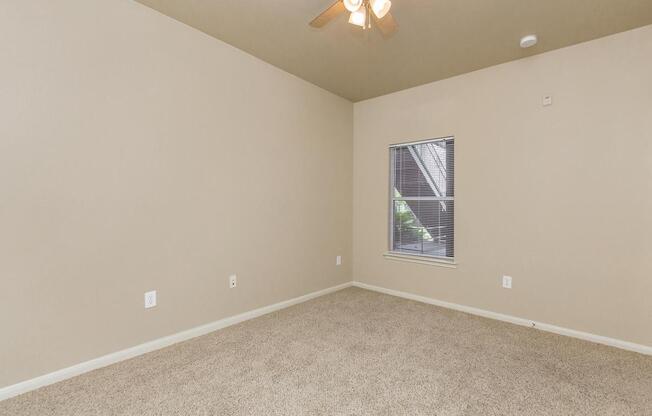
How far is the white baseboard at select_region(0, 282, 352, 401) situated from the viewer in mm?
1814

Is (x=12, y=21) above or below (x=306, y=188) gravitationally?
above

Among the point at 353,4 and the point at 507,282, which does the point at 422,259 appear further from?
the point at 353,4

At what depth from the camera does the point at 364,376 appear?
201 centimetres

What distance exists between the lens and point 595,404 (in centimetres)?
175

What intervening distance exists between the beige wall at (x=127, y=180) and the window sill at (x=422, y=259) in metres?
1.26

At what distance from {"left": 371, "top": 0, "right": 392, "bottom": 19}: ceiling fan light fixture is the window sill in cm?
250

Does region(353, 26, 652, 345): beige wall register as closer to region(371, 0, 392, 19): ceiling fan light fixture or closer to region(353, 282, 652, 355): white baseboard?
region(353, 282, 652, 355): white baseboard

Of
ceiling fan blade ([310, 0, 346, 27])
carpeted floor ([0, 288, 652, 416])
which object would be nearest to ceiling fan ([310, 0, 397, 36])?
ceiling fan blade ([310, 0, 346, 27])

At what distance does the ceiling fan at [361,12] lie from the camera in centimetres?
175

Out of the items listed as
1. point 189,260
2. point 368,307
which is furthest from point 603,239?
point 189,260

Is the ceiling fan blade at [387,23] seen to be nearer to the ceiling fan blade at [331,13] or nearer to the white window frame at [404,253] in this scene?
the ceiling fan blade at [331,13]

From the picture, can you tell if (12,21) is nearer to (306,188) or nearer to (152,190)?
(152,190)

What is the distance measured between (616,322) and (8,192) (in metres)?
4.20

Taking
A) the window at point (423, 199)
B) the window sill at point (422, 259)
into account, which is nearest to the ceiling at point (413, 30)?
the window at point (423, 199)
